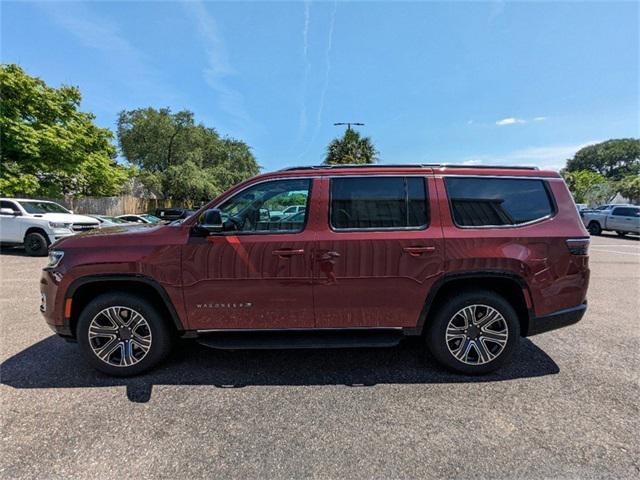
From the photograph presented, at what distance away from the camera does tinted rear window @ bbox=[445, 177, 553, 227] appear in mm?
3225

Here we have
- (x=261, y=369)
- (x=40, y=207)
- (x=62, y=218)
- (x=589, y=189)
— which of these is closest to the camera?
(x=261, y=369)

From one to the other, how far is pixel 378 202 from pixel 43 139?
16790mm

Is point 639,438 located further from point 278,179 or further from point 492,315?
point 278,179

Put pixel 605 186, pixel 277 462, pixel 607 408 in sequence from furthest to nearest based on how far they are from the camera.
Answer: pixel 605 186 < pixel 607 408 < pixel 277 462

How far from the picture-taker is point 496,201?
3.28m

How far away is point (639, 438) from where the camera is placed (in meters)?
2.37

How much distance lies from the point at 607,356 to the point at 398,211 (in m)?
2.80

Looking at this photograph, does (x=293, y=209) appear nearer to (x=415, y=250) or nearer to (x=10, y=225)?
(x=415, y=250)

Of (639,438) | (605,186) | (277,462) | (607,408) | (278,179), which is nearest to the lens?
(277,462)

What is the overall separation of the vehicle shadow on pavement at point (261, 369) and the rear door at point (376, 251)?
51cm

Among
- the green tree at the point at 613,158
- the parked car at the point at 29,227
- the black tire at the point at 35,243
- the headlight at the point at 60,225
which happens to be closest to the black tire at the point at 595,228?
the parked car at the point at 29,227

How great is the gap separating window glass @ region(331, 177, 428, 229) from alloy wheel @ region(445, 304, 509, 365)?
0.99 meters

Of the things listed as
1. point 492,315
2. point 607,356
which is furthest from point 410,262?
point 607,356

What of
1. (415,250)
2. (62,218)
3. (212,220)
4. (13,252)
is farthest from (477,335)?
(13,252)
